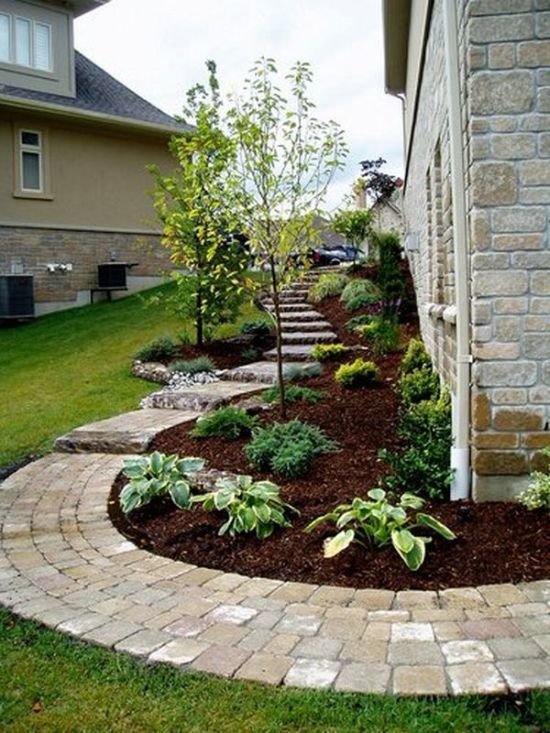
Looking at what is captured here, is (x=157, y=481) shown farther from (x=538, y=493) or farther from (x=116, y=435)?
(x=538, y=493)

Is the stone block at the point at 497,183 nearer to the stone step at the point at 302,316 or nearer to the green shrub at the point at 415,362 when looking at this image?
the green shrub at the point at 415,362

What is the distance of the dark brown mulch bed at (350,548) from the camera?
3096mm

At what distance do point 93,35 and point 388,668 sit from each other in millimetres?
17959

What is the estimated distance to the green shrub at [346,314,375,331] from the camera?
9.77 m

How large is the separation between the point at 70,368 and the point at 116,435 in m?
3.72

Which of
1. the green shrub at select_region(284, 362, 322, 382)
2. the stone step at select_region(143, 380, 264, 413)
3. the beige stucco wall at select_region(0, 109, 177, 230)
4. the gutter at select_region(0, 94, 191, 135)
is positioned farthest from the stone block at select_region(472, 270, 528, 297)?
the gutter at select_region(0, 94, 191, 135)

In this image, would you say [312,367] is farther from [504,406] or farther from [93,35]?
[93,35]

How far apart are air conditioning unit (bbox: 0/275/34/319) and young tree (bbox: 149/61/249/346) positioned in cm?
513

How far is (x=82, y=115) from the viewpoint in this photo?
1455 centimetres

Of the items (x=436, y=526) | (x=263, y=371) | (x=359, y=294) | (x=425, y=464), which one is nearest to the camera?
(x=436, y=526)

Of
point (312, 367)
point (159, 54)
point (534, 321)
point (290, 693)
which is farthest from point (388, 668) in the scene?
point (159, 54)

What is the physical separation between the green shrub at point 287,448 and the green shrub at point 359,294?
6.07 metres

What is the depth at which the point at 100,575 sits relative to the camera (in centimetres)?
323

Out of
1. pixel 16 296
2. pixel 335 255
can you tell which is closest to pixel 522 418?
pixel 16 296
